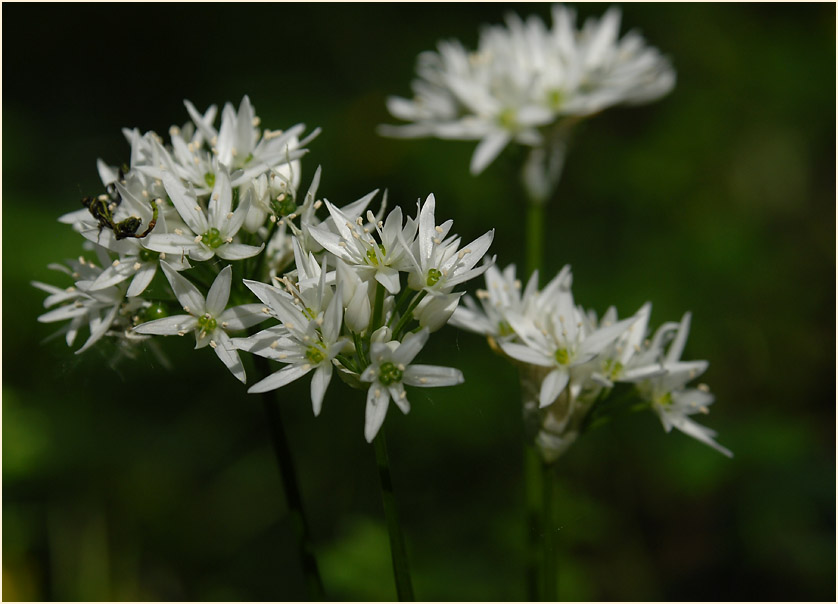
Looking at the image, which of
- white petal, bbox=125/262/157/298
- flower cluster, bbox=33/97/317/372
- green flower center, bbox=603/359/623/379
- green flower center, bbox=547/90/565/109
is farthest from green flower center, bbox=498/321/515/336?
green flower center, bbox=547/90/565/109

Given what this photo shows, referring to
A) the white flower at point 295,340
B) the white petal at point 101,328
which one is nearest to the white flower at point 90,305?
the white petal at point 101,328

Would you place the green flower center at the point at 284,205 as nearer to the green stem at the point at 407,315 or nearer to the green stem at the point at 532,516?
the green stem at the point at 407,315

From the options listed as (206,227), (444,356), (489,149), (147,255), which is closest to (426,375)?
(206,227)

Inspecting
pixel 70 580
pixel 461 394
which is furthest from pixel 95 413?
pixel 461 394

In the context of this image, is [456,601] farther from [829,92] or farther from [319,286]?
[829,92]

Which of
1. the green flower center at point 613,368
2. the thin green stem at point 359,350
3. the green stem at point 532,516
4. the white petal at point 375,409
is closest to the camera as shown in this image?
the white petal at point 375,409

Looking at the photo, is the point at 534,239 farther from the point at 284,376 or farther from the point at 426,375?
the point at 284,376

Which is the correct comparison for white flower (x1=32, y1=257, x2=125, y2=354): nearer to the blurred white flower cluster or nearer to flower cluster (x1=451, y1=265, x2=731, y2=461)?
the blurred white flower cluster
